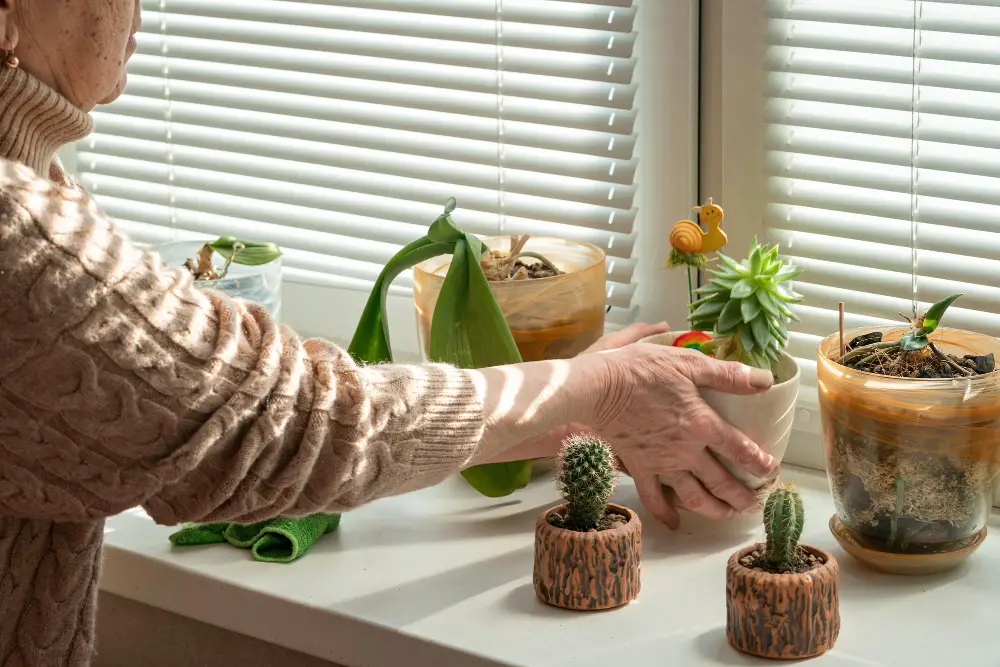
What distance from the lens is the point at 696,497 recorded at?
3.86 feet

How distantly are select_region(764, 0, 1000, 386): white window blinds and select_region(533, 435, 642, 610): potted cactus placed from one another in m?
0.37

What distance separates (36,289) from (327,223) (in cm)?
87

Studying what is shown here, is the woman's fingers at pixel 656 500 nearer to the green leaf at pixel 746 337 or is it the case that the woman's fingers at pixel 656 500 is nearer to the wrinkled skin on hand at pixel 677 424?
the wrinkled skin on hand at pixel 677 424

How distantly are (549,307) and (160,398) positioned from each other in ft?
1.75

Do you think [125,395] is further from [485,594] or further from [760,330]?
[760,330]

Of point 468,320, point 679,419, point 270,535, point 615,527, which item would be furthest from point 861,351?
point 270,535

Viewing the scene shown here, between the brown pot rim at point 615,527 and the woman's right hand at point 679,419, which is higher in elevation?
the woman's right hand at point 679,419

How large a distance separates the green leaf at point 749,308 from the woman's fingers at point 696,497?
162mm

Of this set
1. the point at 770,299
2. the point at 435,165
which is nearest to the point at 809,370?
the point at 770,299

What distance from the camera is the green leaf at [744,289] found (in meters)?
1.12

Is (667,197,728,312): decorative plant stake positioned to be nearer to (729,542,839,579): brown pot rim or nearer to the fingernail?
the fingernail

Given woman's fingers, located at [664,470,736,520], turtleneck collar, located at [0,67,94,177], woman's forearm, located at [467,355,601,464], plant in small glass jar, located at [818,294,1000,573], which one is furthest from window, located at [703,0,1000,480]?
turtleneck collar, located at [0,67,94,177]

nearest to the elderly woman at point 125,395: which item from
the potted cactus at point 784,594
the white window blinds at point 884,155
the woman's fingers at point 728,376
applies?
the woman's fingers at point 728,376

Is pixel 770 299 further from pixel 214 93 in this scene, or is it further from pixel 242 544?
pixel 214 93
